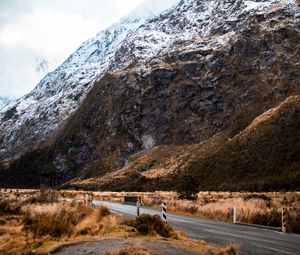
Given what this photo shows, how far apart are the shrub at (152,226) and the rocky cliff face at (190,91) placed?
109 metres

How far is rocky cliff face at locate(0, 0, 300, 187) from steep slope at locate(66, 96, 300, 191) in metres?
15.8

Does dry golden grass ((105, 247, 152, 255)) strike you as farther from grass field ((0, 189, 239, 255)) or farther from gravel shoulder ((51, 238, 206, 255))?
grass field ((0, 189, 239, 255))

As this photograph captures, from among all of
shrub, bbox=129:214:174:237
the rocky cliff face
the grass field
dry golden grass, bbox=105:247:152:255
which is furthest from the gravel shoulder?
the rocky cliff face

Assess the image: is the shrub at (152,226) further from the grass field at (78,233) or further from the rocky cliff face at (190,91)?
the rocky cliff face at (190,91)

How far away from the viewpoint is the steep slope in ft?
298

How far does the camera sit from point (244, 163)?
9862 cm

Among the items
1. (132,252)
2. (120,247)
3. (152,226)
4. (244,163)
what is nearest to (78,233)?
(152,226)

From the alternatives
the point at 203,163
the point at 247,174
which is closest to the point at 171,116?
the point at 203,163

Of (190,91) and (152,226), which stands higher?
(190,91)

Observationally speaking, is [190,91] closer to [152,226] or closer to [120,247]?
[152,226]

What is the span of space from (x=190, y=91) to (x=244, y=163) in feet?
210

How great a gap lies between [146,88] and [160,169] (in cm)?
4661

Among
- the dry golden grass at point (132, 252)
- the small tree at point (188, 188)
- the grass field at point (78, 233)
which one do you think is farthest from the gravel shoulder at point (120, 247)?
the small tree at point (188, 188)

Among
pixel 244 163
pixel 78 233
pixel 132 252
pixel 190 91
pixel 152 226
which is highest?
pixel 190 91
